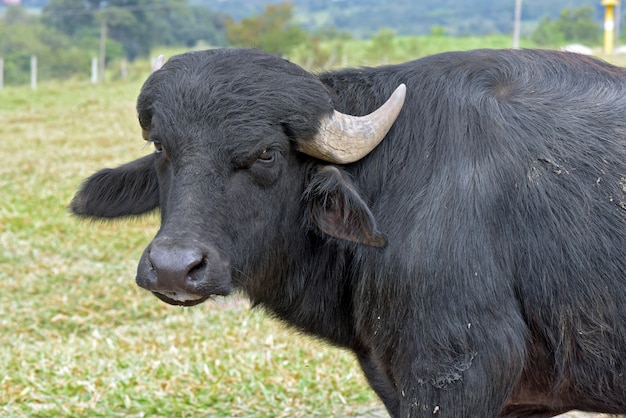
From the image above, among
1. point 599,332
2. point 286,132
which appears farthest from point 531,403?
point 286,132

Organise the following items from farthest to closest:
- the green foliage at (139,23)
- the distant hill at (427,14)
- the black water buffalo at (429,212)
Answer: the distant hill at (427,14), the green foliage at (139,23), the black water buffalo at (429,212)

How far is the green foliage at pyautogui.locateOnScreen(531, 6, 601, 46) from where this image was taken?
38.1 metres

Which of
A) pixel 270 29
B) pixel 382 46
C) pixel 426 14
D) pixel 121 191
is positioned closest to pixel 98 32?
pixel 270 29

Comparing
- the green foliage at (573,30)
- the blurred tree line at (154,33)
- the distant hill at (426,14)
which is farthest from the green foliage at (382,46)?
the distant hill at (426,14)

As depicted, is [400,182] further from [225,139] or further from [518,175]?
[225,139]

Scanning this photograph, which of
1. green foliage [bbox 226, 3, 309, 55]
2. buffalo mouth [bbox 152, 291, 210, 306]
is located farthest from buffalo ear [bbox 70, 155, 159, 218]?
green foliage [bbox 226, 3, 309, 55]

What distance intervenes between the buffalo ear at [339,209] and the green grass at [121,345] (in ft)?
1.89

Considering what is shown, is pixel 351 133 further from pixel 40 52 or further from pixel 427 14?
pixel 427 14

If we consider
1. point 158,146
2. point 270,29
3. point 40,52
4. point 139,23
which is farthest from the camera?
point 139,23

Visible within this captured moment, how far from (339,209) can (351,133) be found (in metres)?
0.29

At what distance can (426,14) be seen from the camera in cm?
6638

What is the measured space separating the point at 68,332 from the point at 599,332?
4.73 metres

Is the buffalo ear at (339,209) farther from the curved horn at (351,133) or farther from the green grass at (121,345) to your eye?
the green grass at (121,345)

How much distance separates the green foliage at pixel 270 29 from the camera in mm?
34625
